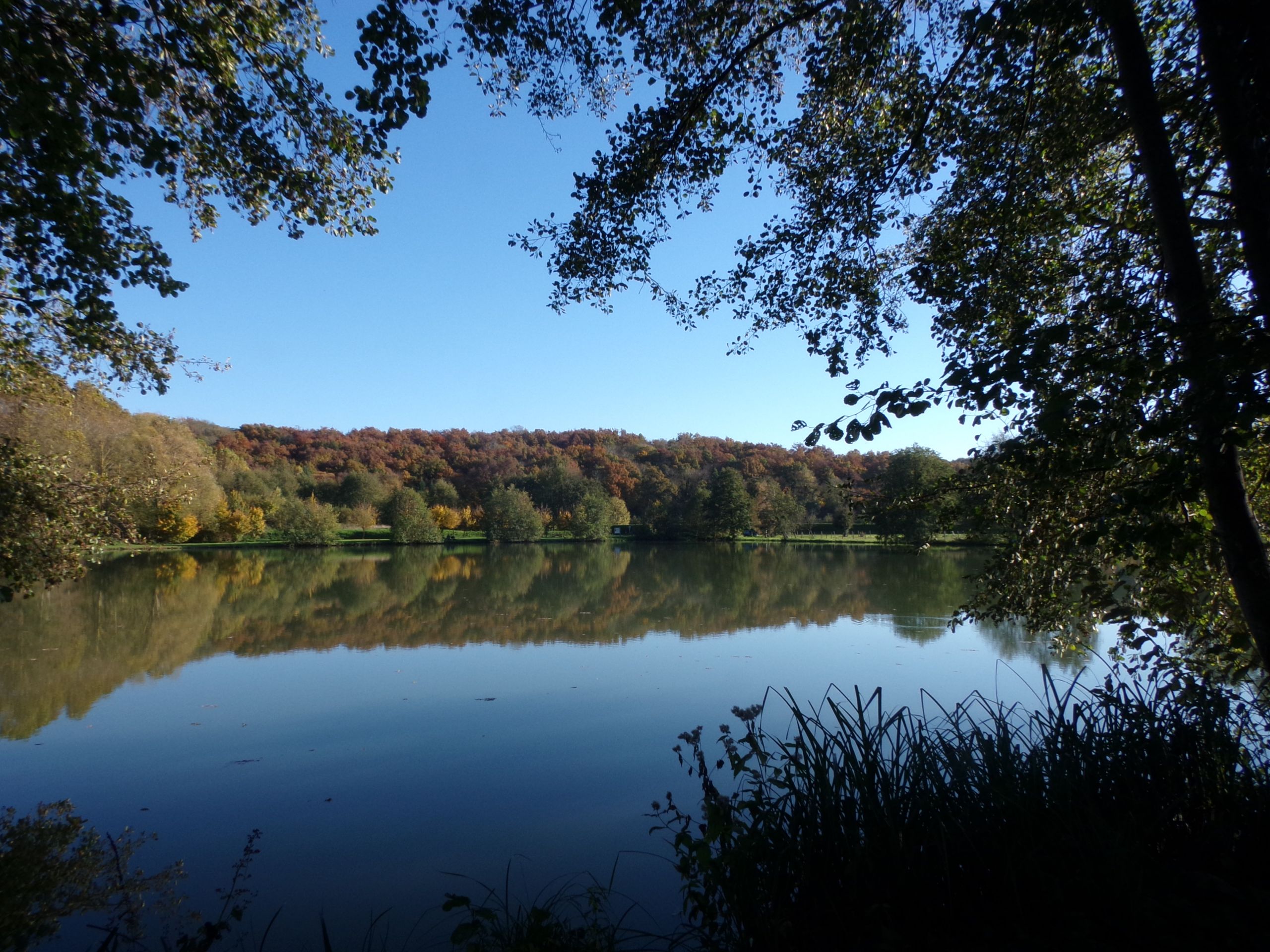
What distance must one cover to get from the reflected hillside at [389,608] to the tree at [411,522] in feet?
48.9

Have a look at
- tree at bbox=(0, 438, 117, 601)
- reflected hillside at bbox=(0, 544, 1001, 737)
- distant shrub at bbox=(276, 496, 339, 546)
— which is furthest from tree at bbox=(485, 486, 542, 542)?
tree at bbox=(0, 438, 117, 601)

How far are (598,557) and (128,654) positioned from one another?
22.4 meters

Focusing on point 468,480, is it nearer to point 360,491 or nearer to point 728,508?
point 360,491

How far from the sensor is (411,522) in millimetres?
41188

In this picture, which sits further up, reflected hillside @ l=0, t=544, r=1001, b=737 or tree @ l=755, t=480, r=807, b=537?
tree @ l=755, t=480, r=807, b=537

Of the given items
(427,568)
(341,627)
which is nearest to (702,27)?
(341,627)

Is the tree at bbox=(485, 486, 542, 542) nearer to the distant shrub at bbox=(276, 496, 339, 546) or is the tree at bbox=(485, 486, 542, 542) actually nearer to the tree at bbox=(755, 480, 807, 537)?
the distant shrub at bbox=(276, 496, 339, 546)

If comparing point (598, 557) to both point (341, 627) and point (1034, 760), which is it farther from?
point (1034, 760)

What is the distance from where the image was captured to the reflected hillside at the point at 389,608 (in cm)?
885

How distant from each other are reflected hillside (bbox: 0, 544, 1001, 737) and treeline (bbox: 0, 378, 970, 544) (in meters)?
2.69

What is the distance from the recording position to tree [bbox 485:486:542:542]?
148 feet

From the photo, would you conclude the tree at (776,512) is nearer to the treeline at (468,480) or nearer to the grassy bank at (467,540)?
the treeline at (468,480)

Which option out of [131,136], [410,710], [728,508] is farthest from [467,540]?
[131,136]

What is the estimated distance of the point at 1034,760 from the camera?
2660 millimetres
